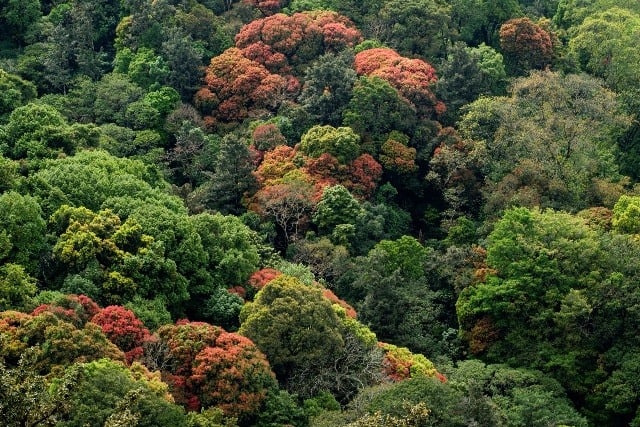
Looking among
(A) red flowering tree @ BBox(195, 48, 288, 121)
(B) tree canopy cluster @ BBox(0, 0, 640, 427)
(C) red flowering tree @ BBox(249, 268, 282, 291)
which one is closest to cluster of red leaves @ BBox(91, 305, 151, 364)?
(B) tree canopy cluster @ BBox(0, 0, 640, 427)

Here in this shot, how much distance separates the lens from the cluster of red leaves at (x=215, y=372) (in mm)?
29219

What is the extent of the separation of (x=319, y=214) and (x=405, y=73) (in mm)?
12796

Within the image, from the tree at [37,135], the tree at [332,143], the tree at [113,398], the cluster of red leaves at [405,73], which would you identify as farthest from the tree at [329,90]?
the tree at [113,398]

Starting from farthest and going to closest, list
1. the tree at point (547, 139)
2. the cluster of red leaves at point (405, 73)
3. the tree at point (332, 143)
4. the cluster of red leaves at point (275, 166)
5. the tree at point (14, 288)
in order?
the cluster of red leaves at point (405, 73) → the tree at point (332, 143) → the cluster of red leaves at point (275, 166) → the tree at point (547, 139) → the tree at point (14, 288)

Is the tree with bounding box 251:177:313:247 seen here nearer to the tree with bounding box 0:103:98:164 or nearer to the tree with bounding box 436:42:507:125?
the tree with bounding box 0:103:98:164

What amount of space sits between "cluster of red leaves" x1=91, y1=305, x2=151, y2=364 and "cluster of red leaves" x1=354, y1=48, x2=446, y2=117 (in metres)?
25.7

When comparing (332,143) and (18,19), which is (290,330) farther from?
(18,19)

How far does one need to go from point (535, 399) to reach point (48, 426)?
18.8 metres

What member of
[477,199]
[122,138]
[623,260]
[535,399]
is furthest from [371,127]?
[535,399]

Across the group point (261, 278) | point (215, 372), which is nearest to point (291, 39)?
point (261, 278)

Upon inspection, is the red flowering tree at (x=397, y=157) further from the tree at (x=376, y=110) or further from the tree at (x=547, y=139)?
the tree at (x=547, y=139)

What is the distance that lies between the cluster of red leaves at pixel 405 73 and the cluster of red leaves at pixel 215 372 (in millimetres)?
25159

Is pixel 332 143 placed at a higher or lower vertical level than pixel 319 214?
higher

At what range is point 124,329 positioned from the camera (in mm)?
30125
